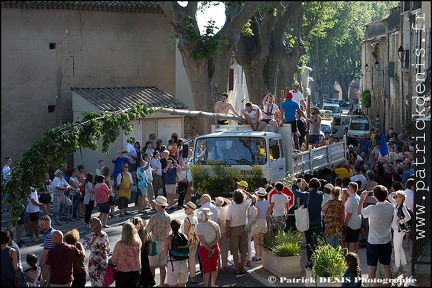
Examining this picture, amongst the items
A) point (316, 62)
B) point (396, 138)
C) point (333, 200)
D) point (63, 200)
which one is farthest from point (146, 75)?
point (316, 62)

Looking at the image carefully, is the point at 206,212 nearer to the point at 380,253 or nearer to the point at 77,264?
the point at 77,264

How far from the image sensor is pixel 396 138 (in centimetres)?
3175

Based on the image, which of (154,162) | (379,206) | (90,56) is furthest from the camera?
(90,56)

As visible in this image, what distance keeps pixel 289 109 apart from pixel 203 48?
6.10 metres

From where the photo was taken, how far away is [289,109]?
2253 centimetres

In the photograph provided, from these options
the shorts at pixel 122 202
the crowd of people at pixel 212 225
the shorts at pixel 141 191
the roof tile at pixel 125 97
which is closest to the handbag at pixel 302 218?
the crowd of people at pixel 212 225

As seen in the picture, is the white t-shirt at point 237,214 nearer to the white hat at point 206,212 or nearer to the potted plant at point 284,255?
the potted plant at point 284,255

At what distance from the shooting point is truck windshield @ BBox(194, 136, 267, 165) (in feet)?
66.0

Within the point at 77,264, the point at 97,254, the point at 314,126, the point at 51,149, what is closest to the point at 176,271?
the point at 97,254

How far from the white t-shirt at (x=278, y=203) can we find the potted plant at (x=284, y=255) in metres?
0.81

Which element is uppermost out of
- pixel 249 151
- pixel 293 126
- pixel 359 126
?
pixel 359 126

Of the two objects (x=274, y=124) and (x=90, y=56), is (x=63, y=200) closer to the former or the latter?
(x=274, y=124)

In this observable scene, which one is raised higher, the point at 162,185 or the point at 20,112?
the point at 20,112

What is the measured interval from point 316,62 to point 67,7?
40.5 m
